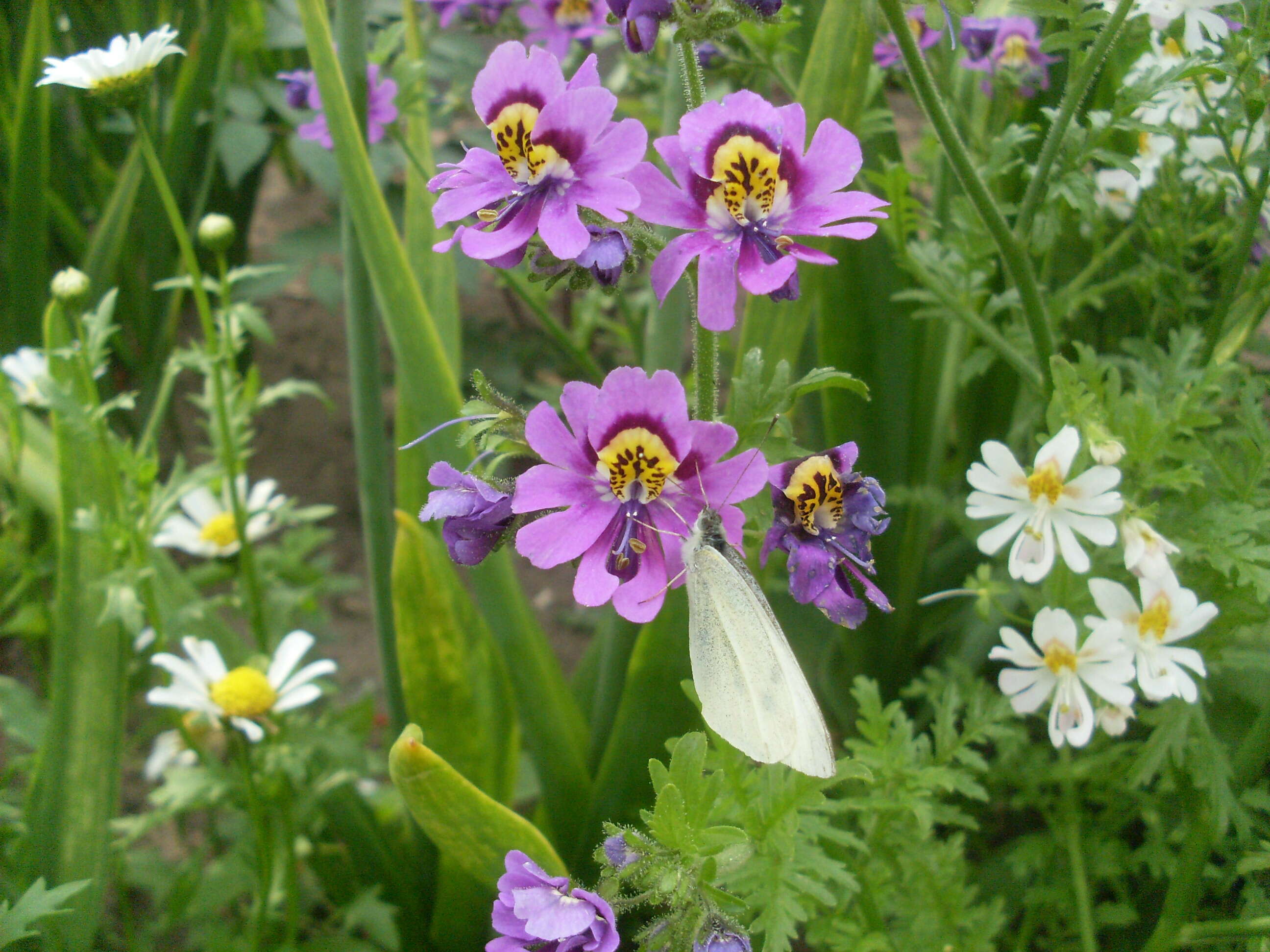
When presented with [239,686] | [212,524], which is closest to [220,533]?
[212,524]

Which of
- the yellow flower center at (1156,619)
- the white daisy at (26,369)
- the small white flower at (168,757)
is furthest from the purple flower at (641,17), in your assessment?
the small white flower at (168,757)

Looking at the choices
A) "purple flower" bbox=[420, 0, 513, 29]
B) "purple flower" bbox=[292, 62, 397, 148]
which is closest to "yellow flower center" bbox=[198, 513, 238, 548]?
"purple flower" bbox=[292, 62, 397, 148]

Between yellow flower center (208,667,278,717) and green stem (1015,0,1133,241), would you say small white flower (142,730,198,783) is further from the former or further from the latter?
green stem (1015,0,1133,241)

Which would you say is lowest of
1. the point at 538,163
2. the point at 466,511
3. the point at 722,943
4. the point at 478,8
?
the point at 722,943

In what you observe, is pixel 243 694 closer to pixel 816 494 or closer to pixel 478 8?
pixel 816 494

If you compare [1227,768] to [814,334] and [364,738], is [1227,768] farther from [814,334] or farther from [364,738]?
[364,738]

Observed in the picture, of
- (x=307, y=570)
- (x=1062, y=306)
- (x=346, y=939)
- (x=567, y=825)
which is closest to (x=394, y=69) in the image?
(x=307, y=570)
